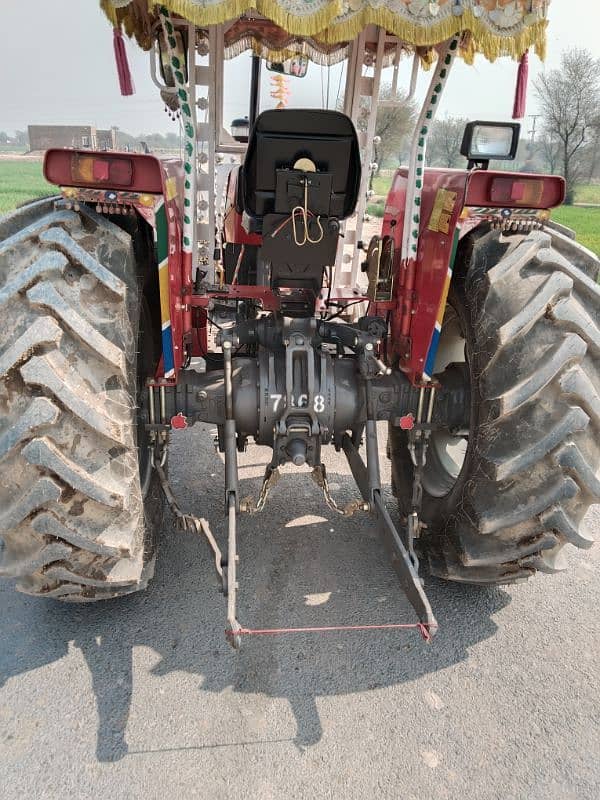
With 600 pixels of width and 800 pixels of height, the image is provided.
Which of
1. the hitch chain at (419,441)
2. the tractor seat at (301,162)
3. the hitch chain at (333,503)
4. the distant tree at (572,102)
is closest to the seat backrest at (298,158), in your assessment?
the tractor seat at (301,162)

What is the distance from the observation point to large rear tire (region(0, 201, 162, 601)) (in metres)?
2.20

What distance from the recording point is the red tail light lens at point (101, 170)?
2.40 metres

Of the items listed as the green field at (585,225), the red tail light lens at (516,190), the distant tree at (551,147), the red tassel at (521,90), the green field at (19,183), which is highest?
the distant tree at (551,147)

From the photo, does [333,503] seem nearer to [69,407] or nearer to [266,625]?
[266,625]

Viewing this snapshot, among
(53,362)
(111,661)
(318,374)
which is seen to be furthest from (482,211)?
(111,661)

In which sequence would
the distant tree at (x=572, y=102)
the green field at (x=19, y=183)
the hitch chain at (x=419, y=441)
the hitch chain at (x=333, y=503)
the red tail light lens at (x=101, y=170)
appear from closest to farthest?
the red tail light lens at (x=101, y=170), the hitch chain at (x=333, y=503), the hitch chain at (x=419, y=441), the green field at (x=19, y=183), the distant tree at (x=572, y=102)

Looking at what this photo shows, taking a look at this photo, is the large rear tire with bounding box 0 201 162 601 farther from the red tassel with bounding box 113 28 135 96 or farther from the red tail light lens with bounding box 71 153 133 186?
the red tassel with bounding box 113 28 135 96

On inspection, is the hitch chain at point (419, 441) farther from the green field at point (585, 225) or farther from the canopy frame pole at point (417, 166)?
the green field at point (585, 225)

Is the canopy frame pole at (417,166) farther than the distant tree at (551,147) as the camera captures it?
No

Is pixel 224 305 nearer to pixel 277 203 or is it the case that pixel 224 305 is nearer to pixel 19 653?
pixel 277 203

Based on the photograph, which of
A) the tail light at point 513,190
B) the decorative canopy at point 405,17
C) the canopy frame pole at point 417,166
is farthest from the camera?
the canopy frame pole at point 417,166

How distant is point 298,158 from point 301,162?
0.03 metres

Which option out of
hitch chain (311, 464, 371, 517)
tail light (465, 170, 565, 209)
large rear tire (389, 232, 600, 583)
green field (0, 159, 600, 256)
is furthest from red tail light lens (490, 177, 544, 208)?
green field (0, 159, 600, 256)

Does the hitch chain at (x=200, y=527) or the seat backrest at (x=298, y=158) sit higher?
the seat backrest at (x=298, y=158)
